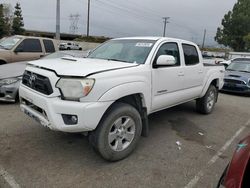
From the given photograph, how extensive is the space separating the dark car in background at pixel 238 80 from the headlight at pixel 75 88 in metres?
8.31

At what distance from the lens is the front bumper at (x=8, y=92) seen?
227 inches

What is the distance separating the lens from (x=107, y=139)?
325cm

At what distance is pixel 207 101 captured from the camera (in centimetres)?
608

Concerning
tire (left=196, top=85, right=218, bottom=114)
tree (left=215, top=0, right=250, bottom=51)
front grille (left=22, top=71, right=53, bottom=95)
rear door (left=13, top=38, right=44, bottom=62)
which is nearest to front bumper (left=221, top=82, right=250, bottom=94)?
tire (left=196, top=85, right=218, bottom=114)

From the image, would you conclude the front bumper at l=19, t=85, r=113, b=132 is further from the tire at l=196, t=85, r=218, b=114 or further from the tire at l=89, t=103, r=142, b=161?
the tire at l=196, t=85, r=218, b=114

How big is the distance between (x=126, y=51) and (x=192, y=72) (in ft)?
5.31

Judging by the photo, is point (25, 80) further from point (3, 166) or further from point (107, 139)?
point (107, 139)

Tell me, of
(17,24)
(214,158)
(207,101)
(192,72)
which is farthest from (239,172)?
(17,24)

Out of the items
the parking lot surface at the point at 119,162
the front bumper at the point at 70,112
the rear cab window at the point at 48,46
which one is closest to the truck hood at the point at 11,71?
the parking lot surface at the point at 119,162

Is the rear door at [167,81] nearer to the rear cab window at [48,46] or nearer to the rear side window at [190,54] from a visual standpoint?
the rear side window at [190,54]

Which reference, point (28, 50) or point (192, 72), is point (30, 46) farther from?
point (192, 72)

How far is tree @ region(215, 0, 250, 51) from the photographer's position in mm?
50969

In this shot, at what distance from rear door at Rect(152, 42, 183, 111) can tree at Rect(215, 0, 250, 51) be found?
52.7 metres

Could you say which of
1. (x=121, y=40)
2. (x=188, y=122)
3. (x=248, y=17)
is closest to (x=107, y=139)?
(x=121, y=40)
